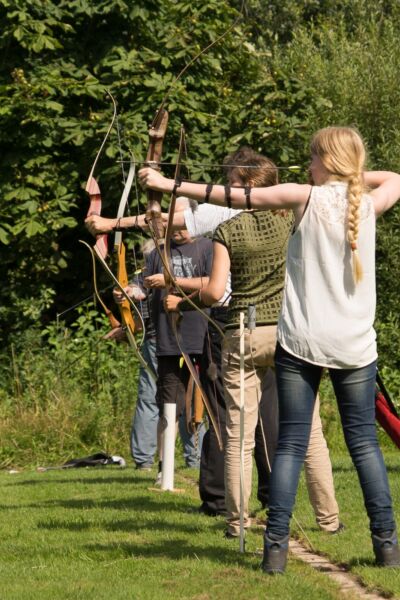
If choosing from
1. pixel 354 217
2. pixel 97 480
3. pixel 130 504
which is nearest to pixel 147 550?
pixel 130 504

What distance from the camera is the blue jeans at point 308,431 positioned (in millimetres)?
4840

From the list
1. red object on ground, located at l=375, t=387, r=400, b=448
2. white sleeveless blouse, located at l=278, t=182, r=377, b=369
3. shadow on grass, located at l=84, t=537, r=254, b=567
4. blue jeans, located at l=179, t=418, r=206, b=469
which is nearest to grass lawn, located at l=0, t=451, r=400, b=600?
shadow on grass, located at l=84, t=537, r=254, b=567

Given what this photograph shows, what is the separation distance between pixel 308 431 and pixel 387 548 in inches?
23.8

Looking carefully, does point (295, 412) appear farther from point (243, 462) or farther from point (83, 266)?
point (83, 266)

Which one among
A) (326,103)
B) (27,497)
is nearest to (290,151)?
(326,103)

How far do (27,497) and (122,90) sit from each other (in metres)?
7.33

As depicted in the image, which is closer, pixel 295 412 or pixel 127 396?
pixel 295 412

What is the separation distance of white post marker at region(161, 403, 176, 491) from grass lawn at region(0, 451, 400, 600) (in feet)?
0.57

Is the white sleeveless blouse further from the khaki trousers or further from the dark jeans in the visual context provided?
the dark jeans

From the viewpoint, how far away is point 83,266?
52.5 feet

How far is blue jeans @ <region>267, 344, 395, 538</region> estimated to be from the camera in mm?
4840

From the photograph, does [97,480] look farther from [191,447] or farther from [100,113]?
[100,113]

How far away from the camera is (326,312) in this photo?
189 inches

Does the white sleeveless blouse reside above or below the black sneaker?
above
